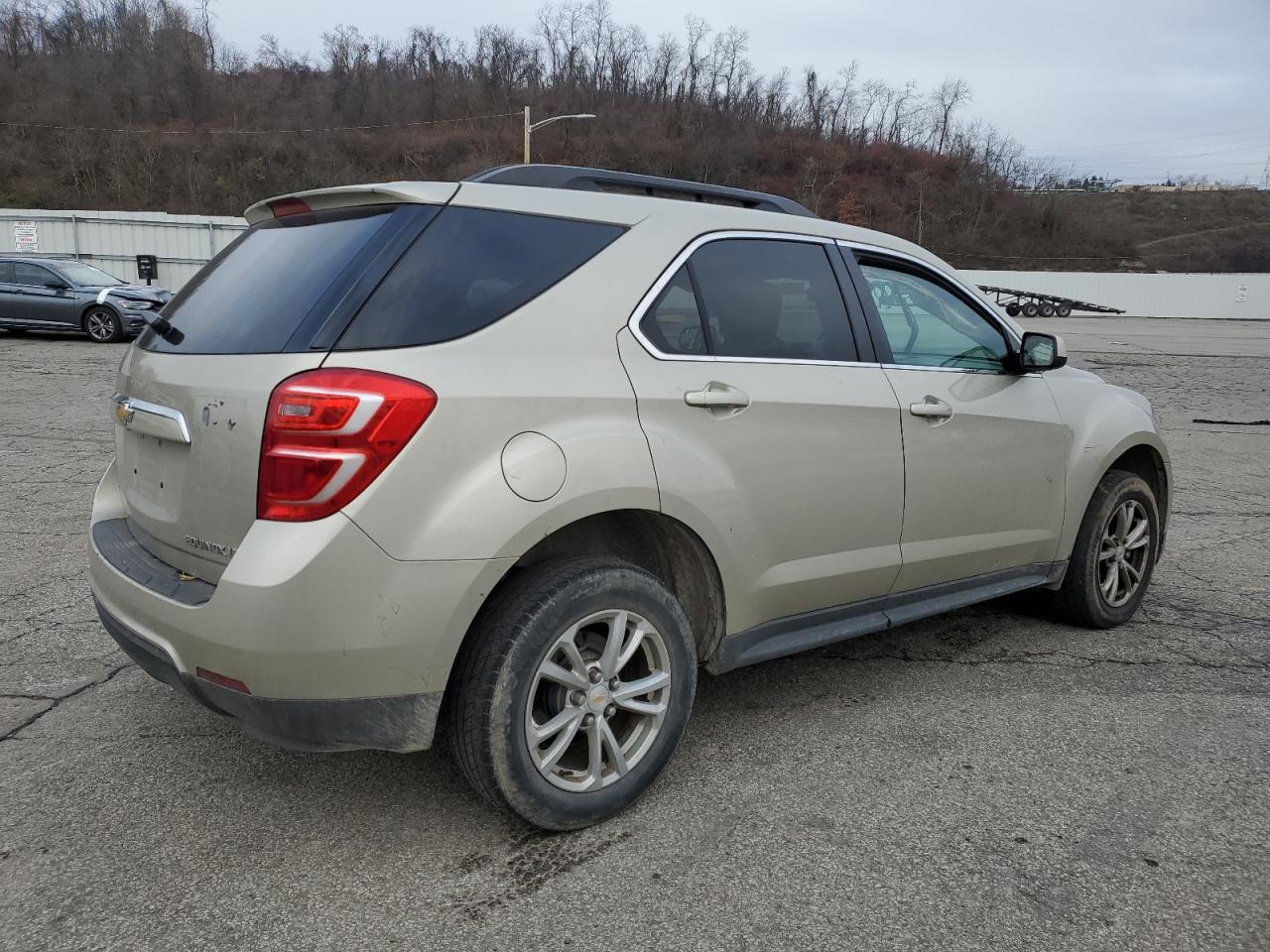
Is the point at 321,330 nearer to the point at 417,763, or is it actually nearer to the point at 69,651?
the point at 417,763

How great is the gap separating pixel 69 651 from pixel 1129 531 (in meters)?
4.66

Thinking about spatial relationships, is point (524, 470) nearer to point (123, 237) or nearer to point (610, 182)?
point (610, 182)

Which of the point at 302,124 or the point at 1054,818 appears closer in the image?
the point at 1054,818

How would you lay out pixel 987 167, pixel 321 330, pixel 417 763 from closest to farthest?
pixel 321 330
pixel 417 763
pixel 987 167

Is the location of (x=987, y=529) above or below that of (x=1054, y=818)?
above

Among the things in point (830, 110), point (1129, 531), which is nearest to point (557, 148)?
Answer: point (830, 110)

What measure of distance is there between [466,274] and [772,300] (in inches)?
43.8

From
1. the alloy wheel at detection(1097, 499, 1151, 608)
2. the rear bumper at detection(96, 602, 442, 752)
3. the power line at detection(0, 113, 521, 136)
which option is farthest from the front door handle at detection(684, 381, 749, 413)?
the power line at detection(0, 113, 521, 136)

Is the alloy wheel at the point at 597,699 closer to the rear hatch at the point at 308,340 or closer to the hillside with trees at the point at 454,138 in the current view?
the rear hatch at the point at 308,340

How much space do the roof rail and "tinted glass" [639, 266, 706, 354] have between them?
34cm

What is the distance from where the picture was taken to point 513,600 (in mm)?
2574

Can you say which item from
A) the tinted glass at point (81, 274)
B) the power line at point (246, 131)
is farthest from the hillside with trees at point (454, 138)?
the tinted glass at point (81, 274)

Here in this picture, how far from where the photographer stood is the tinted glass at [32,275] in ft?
59.4

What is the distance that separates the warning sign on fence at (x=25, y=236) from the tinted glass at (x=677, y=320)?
115ft
